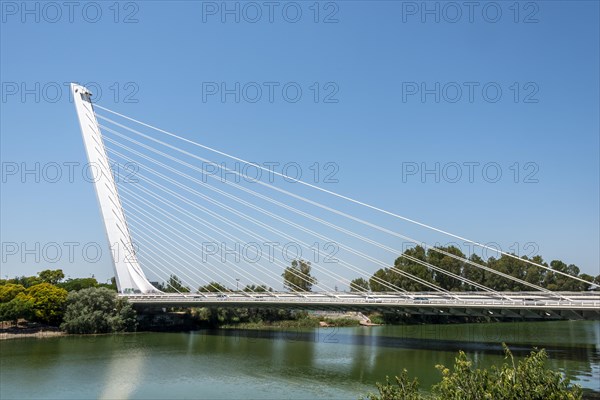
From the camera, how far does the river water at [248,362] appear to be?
17391 millimetres

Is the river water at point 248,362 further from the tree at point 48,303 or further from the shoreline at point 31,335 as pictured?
the tree at point 48,303

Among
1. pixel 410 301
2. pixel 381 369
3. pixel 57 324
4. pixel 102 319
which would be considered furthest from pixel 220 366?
pixel 57 324

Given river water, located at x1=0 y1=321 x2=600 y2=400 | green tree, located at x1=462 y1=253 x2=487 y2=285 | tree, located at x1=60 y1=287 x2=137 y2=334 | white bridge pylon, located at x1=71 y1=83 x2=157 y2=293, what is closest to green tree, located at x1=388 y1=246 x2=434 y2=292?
green tree, located at x1=462 y1=253 x2=487 y2=285

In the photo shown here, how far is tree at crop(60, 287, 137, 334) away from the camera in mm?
33438

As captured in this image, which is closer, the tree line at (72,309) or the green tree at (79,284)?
the tree line at (72,309)

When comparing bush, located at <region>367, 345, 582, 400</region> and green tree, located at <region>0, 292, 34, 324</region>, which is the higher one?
bush, located at <region>367, 345, 582, 400</region>

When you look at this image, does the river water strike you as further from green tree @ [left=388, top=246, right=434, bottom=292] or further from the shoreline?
green tree @ [left=388, top=246, right=434, bottom=292]

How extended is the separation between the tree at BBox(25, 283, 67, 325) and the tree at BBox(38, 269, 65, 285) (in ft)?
51.8

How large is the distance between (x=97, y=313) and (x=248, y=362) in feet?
49.7

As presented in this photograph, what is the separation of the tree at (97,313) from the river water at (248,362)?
1.38 meters

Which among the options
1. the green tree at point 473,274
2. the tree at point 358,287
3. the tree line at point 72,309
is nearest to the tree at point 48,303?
the tree line at point 72,309

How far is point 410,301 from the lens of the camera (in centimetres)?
2580

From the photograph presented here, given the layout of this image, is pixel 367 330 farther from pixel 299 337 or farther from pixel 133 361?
pixel 133 361

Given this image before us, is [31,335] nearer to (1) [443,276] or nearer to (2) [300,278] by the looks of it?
(2) [300,278]
